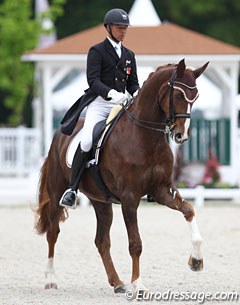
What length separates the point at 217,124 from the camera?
73.7ft

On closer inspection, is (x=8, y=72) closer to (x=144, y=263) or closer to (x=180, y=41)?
(x=180, y=41)

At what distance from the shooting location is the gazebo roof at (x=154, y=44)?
22.3m

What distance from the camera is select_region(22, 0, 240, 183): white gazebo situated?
22.2 meters

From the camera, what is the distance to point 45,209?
443 inches

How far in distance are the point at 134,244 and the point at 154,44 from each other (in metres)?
13.8

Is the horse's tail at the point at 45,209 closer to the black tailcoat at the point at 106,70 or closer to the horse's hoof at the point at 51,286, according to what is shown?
the horse's hoof at the point at 51,286

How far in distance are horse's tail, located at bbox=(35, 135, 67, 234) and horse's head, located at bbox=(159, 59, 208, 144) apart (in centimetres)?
214

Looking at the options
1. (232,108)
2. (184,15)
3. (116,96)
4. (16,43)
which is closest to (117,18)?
(116,96)

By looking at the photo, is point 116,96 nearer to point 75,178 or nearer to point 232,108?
point 75,178

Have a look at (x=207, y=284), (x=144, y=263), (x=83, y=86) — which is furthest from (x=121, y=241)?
(x=83, y=86)

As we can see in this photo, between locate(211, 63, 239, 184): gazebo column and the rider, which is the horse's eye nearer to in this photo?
the rider

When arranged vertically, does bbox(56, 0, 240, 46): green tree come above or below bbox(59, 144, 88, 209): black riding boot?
below

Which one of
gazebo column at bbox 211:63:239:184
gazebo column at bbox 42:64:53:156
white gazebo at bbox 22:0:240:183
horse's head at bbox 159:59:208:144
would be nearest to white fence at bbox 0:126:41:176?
white gazebo at bbox 22:0:240:183

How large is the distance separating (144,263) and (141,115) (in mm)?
3059
